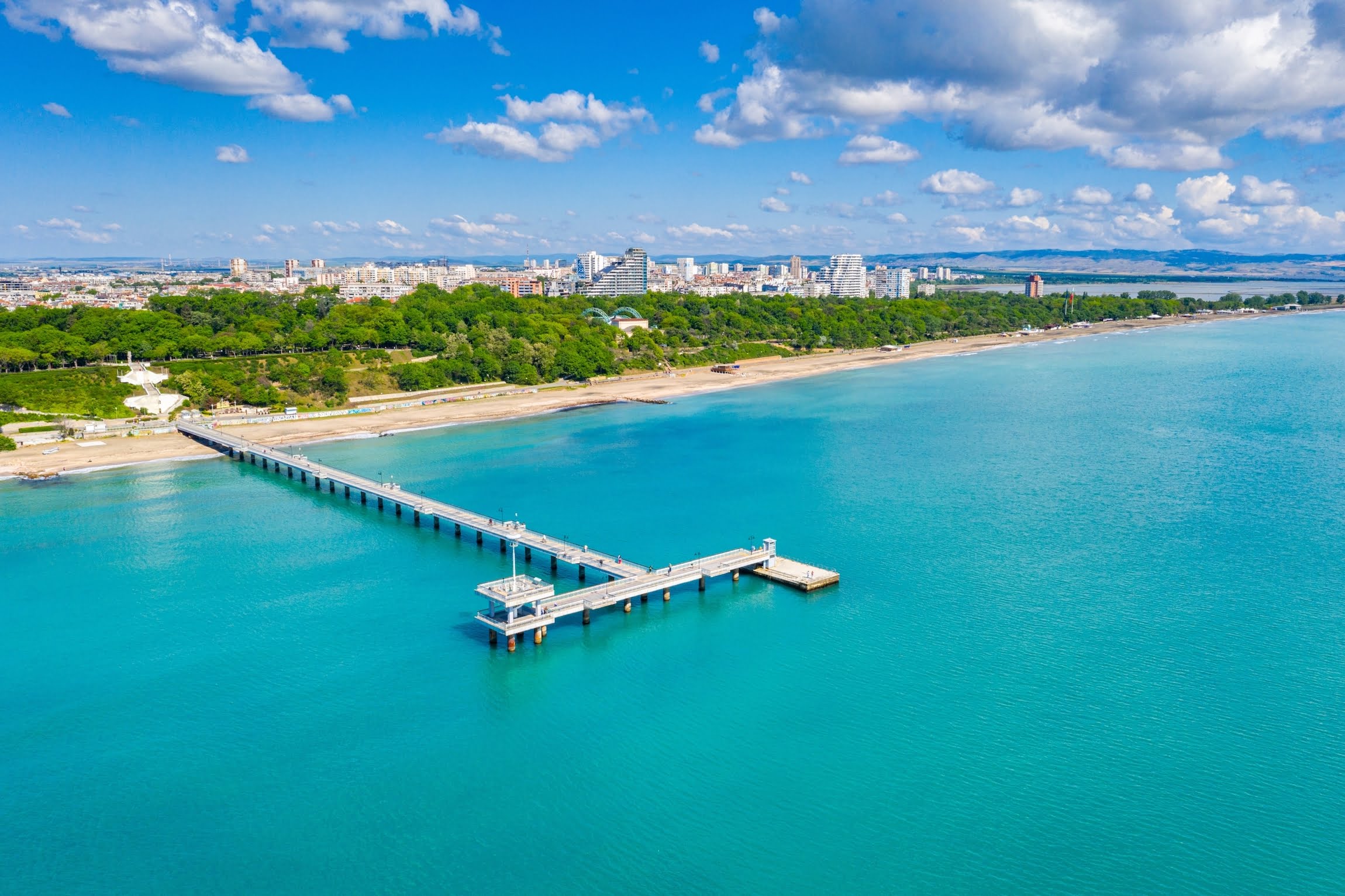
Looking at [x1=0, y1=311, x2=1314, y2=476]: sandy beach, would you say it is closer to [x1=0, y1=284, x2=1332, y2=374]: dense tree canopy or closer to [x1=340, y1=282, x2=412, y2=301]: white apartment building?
[x1=0, y1=284, x2=1332, y2=374]: dense tree canopy

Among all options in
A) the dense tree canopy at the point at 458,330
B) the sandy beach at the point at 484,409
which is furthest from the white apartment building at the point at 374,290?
the sandy beach at the point at 484,409

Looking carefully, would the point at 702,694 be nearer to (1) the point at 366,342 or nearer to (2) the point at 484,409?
(2) the point at 484,409

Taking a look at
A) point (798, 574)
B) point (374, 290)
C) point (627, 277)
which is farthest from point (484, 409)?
point (627, 277)

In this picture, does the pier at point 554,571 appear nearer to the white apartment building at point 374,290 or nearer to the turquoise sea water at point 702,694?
the turquoise sea water at point 702,694

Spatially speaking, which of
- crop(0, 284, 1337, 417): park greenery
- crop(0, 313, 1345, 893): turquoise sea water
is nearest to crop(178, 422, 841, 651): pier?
crop(0, 313, 1345, 893): turquoise sea water

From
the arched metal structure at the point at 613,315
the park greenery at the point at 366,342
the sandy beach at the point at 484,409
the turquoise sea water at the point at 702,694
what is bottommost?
the turquoise sea water at the point at 702,694

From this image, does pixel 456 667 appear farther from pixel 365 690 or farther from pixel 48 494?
pixel 48 494

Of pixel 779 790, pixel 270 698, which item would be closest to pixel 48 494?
pixel 270 698
